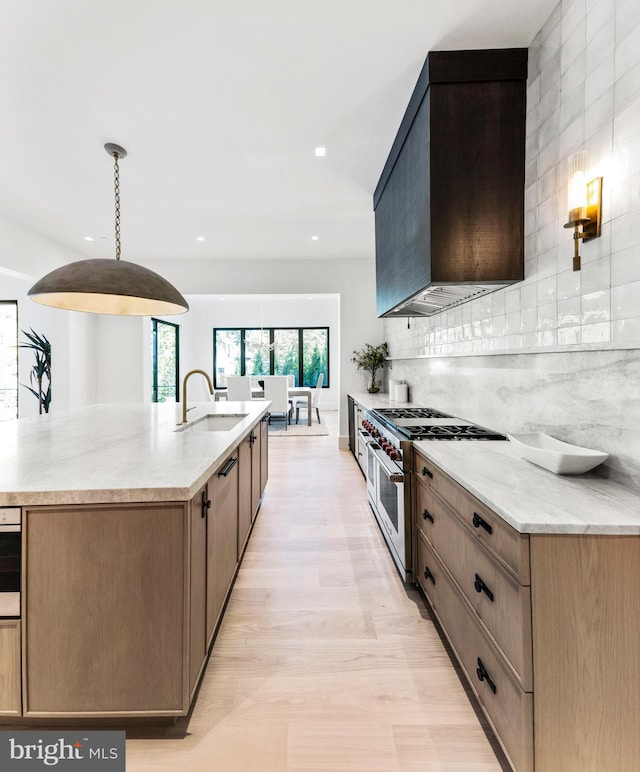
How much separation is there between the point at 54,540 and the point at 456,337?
2719mm

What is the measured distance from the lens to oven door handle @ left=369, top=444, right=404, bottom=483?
2148 mm

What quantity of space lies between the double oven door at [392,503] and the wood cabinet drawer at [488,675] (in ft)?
1.18

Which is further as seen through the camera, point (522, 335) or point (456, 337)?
point (456, 337)

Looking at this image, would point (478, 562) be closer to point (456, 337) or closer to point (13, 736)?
point (13, 736)

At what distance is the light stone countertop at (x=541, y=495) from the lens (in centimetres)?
104

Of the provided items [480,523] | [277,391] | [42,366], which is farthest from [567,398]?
[277,391]

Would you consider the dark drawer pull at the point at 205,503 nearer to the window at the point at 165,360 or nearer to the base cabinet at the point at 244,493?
the base cabinet at the point at 244,493

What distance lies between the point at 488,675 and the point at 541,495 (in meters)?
0.62

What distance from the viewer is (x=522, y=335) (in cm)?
203

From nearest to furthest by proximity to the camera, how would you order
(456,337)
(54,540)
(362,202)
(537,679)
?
(537,679)
(54,540)
(456,337)
(362,202)

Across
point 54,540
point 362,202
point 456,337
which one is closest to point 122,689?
point 54,540

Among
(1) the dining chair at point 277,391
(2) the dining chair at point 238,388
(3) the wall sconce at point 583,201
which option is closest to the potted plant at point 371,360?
(1) the dining chair at point 277,391

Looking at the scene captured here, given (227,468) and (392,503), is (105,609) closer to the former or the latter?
(227,468)

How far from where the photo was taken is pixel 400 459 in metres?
2.17
